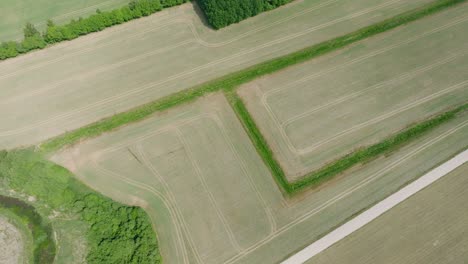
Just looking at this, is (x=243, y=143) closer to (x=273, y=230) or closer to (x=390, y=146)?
(x=273, y=230)

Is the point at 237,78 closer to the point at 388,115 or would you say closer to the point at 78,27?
the point at 388,115

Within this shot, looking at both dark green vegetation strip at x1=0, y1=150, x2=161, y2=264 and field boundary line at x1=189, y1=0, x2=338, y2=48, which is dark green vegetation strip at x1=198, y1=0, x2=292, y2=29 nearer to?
field boundary line at x1=189, y1=0, x2=338, y2=48

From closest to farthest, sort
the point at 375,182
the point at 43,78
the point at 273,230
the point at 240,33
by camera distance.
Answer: the point at 273,230, the point at 375,182, the point at 43,78, the point at 240,33

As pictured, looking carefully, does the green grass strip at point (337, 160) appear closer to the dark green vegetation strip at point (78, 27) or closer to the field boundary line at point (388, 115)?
the field boundary line at point (388, 115)

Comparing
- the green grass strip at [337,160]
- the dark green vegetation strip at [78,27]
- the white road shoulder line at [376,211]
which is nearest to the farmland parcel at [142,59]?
the dark green vegetation strip at [78,27]

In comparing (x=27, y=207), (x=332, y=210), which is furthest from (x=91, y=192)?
(x=332, y=210)

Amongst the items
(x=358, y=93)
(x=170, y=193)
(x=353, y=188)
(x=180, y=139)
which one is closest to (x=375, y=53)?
(x=358, y=93)
